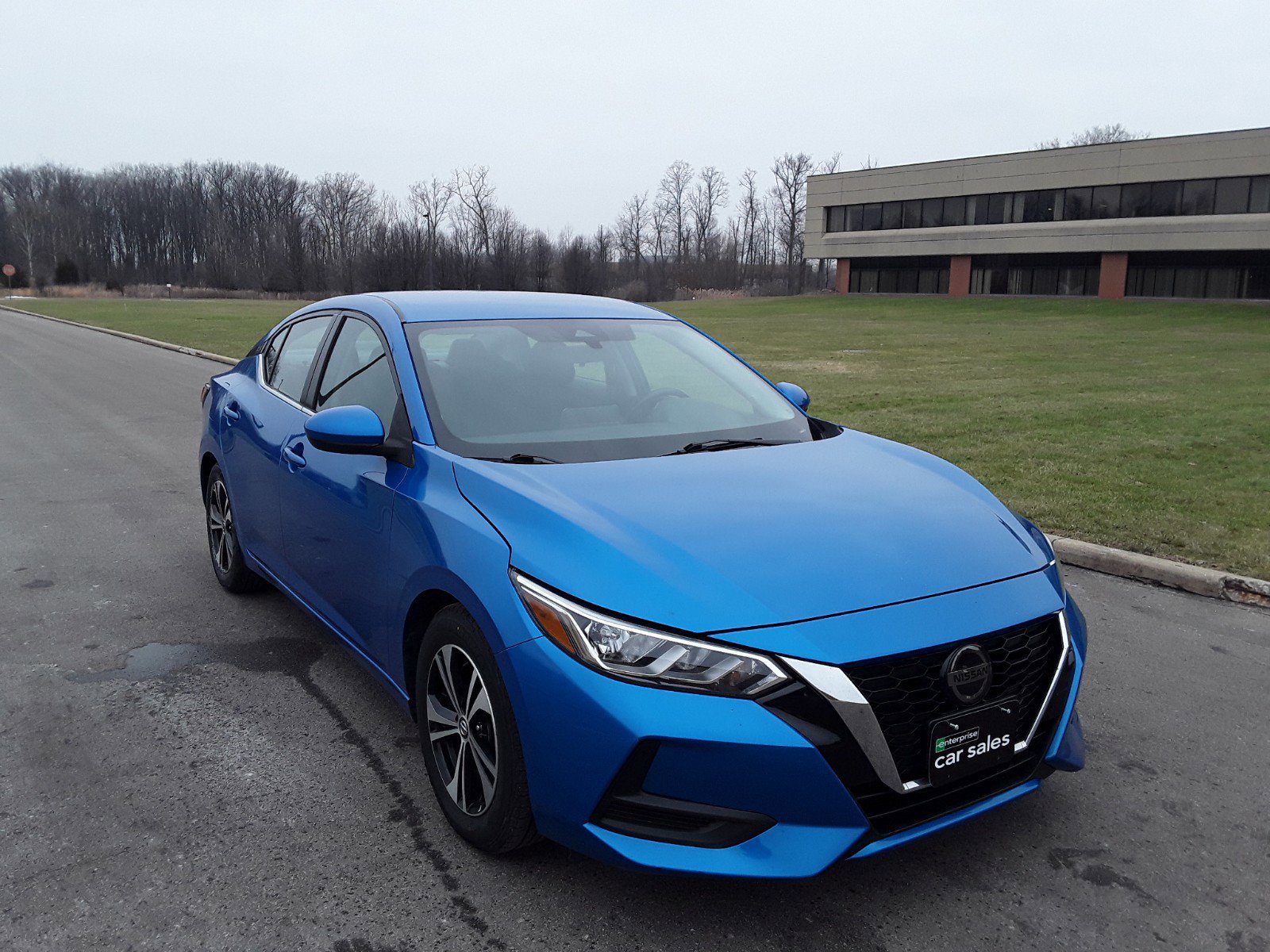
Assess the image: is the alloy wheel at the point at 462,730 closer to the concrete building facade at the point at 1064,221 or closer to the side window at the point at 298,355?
the side window at the point at 298,355

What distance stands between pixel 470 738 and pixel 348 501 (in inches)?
43.7

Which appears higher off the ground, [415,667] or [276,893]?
[415,667]

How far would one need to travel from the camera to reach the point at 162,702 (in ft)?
13.1

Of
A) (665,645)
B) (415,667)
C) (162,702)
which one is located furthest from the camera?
(162,702)

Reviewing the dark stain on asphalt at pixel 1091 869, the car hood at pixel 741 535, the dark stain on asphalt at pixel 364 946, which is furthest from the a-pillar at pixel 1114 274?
the dark stain on asphalt at pixel 364 946

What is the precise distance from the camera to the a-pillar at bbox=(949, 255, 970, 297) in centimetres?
6066

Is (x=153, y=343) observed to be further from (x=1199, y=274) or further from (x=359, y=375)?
(x=1199, y=274)

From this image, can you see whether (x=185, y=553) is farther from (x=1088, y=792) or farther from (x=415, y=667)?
(x=1088, y=792)

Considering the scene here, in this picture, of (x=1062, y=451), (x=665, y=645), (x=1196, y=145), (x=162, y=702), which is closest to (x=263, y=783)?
(x=162, y=702)

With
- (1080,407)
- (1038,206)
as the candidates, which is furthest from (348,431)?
(1038,206)

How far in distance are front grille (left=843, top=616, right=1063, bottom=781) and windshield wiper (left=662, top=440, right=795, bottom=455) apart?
1.25 m

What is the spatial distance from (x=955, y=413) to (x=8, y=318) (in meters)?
49.4

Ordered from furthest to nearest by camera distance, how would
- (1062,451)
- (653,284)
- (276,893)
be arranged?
(653,284) → (1062,451) → (276,893)

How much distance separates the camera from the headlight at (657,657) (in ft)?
7.66
